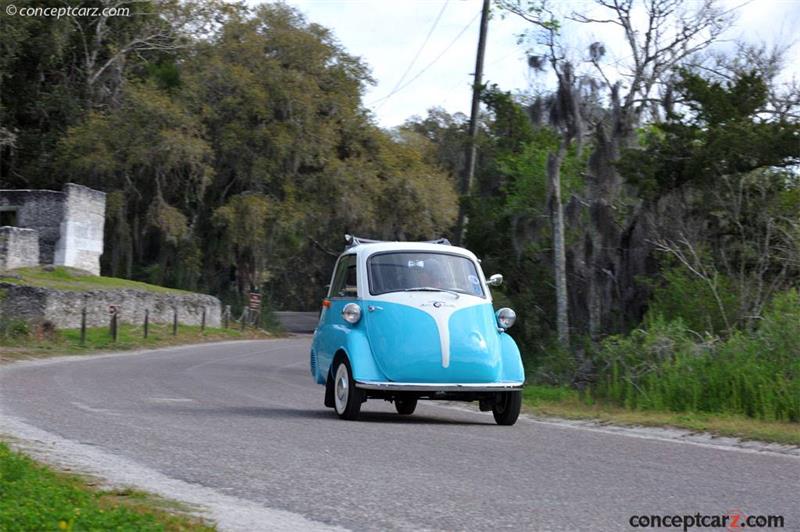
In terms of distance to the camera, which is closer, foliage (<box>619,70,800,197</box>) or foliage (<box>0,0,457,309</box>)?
foliage (<box>619,70,800,197</box>)

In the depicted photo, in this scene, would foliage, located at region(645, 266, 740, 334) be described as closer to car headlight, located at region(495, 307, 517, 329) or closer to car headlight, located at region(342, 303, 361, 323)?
car headlight, located at region(495, 307, 517, 329)

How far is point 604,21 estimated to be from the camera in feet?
109

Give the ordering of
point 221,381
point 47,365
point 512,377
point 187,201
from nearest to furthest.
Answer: point 512,377 < point 221,381 < point 47,365 < point 187,201

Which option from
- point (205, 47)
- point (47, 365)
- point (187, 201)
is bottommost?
point (47, 365)

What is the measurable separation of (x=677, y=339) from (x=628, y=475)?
32.1 feet

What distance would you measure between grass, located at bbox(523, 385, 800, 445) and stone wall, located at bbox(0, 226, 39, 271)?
2386 cm

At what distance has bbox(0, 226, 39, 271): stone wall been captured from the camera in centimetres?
3806

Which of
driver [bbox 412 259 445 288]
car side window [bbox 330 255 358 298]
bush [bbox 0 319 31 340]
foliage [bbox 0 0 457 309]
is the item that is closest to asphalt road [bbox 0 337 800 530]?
car side window [bbox 330 255 358 298]

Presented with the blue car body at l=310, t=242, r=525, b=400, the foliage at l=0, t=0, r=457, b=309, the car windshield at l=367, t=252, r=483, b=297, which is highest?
the foliage at l=0, t=0, r=457, b=309

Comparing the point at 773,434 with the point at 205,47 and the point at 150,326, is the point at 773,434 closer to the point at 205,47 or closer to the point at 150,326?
the point at 150,326

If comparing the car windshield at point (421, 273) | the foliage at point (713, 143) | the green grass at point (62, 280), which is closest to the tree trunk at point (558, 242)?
the foliage at point (713, 143)

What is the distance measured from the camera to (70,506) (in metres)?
6.68

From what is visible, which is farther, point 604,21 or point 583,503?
point 604,21

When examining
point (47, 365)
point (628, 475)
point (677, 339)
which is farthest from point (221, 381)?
point (628, 475)
